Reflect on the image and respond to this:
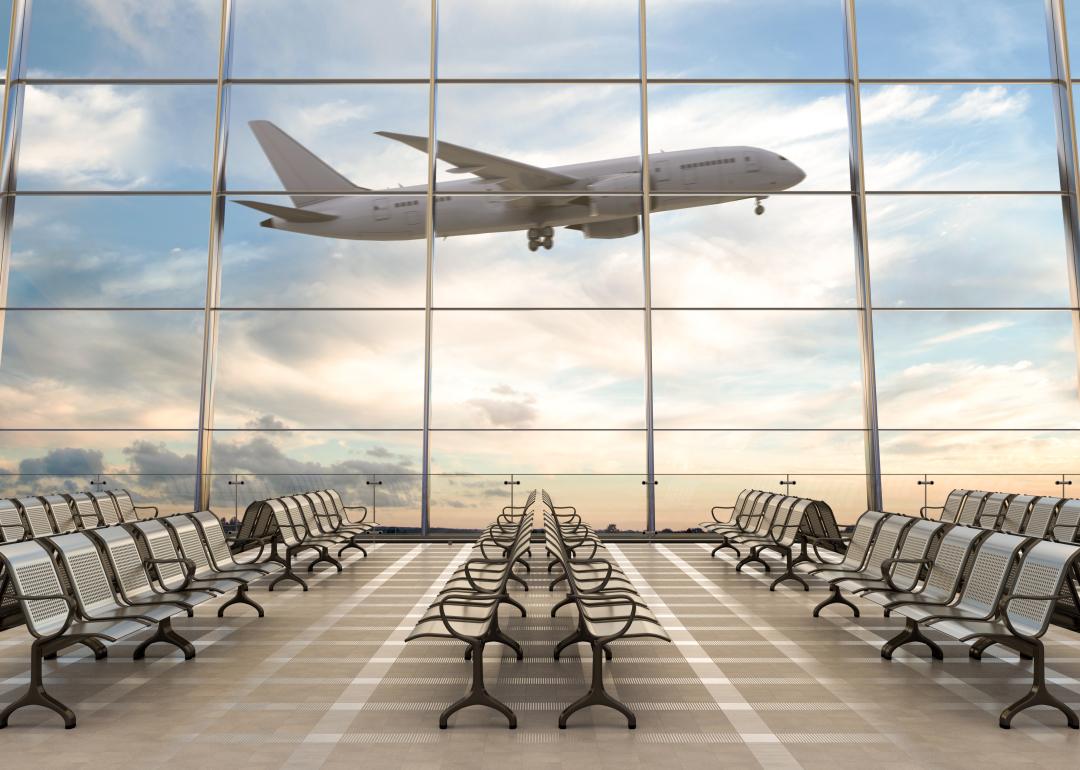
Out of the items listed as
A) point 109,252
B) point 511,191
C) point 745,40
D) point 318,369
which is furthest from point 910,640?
point 109,252

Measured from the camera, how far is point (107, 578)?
→ 4367mm

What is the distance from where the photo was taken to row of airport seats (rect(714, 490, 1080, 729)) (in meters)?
3.67

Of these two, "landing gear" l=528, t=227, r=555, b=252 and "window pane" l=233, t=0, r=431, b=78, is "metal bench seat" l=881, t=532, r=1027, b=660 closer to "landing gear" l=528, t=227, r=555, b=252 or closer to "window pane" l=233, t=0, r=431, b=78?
"landing gear" l=528, t=227, r=555, b=252

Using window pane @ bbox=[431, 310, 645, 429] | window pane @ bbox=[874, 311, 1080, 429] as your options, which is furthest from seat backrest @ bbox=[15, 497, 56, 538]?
window pane @ bbox=[874, 311, 1080, 429]

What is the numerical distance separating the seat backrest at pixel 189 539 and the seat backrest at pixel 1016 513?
7069 mm

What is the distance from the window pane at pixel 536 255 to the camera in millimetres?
11250

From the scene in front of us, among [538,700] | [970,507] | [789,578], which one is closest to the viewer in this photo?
[538,700]

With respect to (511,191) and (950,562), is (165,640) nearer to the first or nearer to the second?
(950,562)

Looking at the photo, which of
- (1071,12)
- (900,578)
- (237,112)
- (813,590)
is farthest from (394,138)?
(1071,12)

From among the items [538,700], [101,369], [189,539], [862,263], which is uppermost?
[862,263]

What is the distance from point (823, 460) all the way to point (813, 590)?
4513 millimetres

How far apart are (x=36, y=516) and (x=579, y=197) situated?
7920 mm

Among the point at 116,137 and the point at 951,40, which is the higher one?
the point at 951,40

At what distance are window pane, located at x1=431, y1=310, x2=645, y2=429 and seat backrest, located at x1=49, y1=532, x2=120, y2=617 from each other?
665 centimetres
